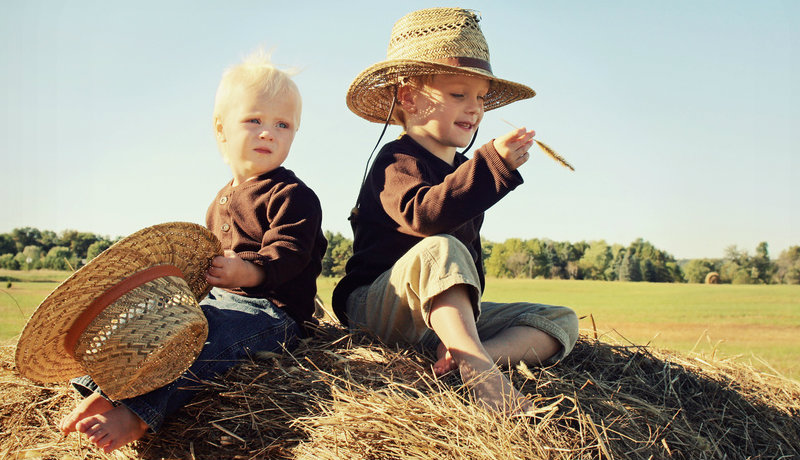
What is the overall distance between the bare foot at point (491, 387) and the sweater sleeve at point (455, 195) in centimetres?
57

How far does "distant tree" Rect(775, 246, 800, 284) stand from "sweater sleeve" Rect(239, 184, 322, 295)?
4887 centimetres

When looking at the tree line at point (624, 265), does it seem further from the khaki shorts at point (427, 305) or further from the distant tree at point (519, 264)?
the khaki shorts at point (427, 305)

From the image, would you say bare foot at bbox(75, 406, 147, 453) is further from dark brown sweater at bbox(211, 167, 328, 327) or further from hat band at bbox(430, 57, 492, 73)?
hat band at bbox(430, 57, 492, 73)

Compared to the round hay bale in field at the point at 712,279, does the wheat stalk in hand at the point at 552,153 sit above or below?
above

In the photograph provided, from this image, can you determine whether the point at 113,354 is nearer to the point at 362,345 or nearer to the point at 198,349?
the point at 198,349

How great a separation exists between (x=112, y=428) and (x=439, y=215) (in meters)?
1.36

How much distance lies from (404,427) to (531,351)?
0.99 meters

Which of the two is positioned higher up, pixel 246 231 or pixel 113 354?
pixel 246 231

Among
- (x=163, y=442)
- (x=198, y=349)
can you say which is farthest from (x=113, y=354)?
(x=163, y=442)

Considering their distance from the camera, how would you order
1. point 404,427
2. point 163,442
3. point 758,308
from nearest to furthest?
point 404,427
point 163,442
point 758,308

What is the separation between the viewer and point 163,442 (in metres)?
2.08

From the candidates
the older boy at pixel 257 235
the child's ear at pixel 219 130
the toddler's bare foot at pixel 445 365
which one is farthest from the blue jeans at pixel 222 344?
the child's ear at pixel 219 130

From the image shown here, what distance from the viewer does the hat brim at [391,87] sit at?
9.00 ft

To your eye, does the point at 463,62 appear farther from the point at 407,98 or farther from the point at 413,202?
the point at 413,202
